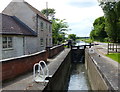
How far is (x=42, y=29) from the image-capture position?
852 inches

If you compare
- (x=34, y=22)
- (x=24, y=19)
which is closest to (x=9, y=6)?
(x=24, y=19)

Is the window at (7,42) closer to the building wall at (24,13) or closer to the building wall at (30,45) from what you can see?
the building wall at (30,45)

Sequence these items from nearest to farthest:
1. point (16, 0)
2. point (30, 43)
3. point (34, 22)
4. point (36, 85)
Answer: point (36, 85), point (30, 43), point (34, 22), point (16, 0)

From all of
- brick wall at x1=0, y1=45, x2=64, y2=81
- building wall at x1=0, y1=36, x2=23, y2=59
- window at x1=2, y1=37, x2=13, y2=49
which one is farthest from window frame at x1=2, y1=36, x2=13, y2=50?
brick wall at x1=0, y1=45, x2=64, y2=81

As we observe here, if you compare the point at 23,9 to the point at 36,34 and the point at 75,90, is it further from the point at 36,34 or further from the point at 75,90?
the point at 75,90

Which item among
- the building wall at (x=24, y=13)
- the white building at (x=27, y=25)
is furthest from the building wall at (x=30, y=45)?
the building wall at (x=24, y=13)

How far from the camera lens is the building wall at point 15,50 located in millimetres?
12688

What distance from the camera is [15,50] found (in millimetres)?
14250

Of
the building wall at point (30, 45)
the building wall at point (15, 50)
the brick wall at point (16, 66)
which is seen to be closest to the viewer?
the brick wall at point (16, 66)

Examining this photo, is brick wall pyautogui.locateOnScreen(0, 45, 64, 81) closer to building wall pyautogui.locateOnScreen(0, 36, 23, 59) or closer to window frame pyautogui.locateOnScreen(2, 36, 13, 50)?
building wall pyautogui.locateOnScreen(0, 36, 23, 59)

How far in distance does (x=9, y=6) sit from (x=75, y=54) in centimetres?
1556

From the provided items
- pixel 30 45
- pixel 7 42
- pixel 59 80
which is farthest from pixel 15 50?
pixel 59 80

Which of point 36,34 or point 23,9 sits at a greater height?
point 23,9

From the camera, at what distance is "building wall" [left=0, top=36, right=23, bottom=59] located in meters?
12.7
